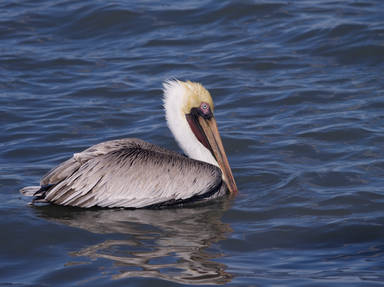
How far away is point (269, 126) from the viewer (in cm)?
793

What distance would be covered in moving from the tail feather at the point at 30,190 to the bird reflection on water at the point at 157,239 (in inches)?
6.1

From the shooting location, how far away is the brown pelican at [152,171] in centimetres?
592

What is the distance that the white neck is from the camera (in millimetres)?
6695

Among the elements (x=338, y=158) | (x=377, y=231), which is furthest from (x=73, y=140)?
(x=377, y=231)

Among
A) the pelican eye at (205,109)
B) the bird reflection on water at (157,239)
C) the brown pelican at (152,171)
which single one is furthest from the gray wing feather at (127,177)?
the pelican eye at (205,109)

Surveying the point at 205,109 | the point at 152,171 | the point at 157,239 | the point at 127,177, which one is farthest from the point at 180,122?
the point at 157,239

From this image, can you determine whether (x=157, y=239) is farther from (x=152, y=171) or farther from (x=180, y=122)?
(x=180, y=122)

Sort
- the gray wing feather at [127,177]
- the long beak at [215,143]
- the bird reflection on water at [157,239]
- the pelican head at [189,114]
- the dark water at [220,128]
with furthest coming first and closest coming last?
1. the pelican head at [189,114]
2. the long beak at [215,143]
3. the gray wing feather at [127,177]
4. the dark water at [220,128]
5. the bird reflection on water at [157,239]

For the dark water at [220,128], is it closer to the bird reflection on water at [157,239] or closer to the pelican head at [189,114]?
the bird reflection on water at [157,239]

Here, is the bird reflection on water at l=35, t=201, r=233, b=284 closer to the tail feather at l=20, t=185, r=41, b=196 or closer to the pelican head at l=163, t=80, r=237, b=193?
the tail feather at l=20, t=185, r=41, b=196

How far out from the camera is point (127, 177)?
610 centimetres

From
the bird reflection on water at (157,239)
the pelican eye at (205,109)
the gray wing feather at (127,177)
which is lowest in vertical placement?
the bird reflection on water at (157,239)

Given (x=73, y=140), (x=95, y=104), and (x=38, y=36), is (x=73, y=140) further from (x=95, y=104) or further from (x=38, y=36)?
(x=38, y=36)

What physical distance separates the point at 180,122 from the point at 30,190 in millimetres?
1505
